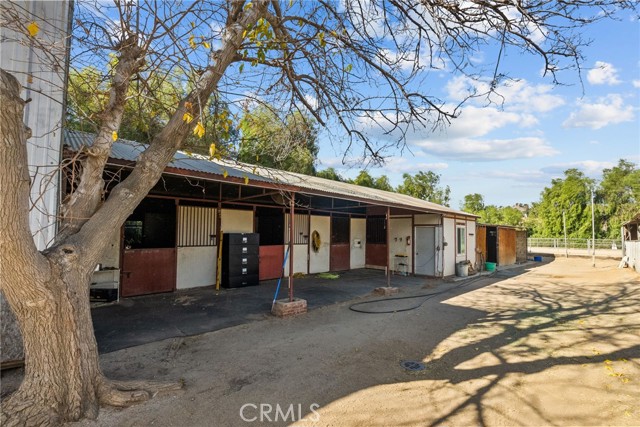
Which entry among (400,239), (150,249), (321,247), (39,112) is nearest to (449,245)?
(400,239)

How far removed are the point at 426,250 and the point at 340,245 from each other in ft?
10.1

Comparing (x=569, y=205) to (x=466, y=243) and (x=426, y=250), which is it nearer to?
(x=466, y=243)

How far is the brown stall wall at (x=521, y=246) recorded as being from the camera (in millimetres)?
19344

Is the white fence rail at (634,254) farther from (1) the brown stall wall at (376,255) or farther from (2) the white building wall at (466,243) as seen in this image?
(1) the brown stall wall at (376,255)

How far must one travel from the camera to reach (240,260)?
892cm

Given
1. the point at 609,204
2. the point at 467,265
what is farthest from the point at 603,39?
the point at 609,204

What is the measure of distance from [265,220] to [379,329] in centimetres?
564

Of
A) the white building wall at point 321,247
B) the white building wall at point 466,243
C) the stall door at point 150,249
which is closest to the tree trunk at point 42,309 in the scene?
the stall door at point 150,249

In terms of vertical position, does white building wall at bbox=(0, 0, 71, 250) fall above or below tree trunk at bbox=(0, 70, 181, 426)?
above

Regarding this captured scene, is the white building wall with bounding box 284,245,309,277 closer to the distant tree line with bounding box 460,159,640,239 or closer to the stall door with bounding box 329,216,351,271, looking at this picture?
the stall door with bounding box 329,216,351,271

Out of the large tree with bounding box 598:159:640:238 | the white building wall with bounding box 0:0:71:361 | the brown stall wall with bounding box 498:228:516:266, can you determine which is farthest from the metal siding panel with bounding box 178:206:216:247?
the large tree with bounding box 598:159:640:238

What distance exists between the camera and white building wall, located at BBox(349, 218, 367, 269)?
1309 cm

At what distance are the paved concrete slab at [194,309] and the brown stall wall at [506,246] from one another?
9297mm

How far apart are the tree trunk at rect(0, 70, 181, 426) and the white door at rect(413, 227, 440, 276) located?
34.2ft
